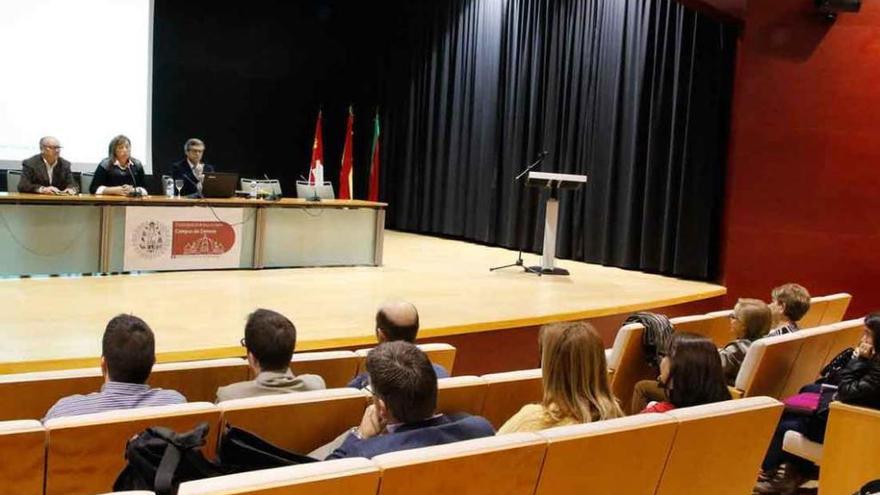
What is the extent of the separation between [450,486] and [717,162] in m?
6.96

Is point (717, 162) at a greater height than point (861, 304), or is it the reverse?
point (717, 162)

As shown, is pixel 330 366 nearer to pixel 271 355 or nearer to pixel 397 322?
pixel 397 322

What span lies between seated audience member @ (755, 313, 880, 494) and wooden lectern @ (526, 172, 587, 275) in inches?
163

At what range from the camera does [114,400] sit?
7.84 ft

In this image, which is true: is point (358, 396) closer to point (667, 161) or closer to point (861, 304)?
point (861, 304)

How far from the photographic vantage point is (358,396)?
96.8 inches

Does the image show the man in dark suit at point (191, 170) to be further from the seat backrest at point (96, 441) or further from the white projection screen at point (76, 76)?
the seat backrest at point (96, 441)

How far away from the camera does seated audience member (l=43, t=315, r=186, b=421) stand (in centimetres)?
236

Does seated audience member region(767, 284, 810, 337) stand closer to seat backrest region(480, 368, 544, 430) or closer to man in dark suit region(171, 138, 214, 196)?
seat backrest region(480, 368, 544, 430)

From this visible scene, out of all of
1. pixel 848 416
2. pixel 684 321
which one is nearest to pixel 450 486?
pixel 848 416

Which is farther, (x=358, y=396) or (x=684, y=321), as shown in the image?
(x=684, y=321)

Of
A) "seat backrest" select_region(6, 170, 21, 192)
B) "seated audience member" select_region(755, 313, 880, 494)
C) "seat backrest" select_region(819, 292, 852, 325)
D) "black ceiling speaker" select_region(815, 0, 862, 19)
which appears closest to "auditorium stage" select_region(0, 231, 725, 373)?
"seat backrest" select_region(6, 170, 21, 192)

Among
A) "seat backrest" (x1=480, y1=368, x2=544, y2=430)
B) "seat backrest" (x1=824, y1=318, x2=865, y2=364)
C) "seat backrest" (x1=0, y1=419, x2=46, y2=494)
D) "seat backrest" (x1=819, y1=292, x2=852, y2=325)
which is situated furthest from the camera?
"seat backrest" (x1=819, y1=292, x2=852, y2=325)

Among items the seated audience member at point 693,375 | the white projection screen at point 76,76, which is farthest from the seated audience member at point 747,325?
the white projection screen at point 76,76
